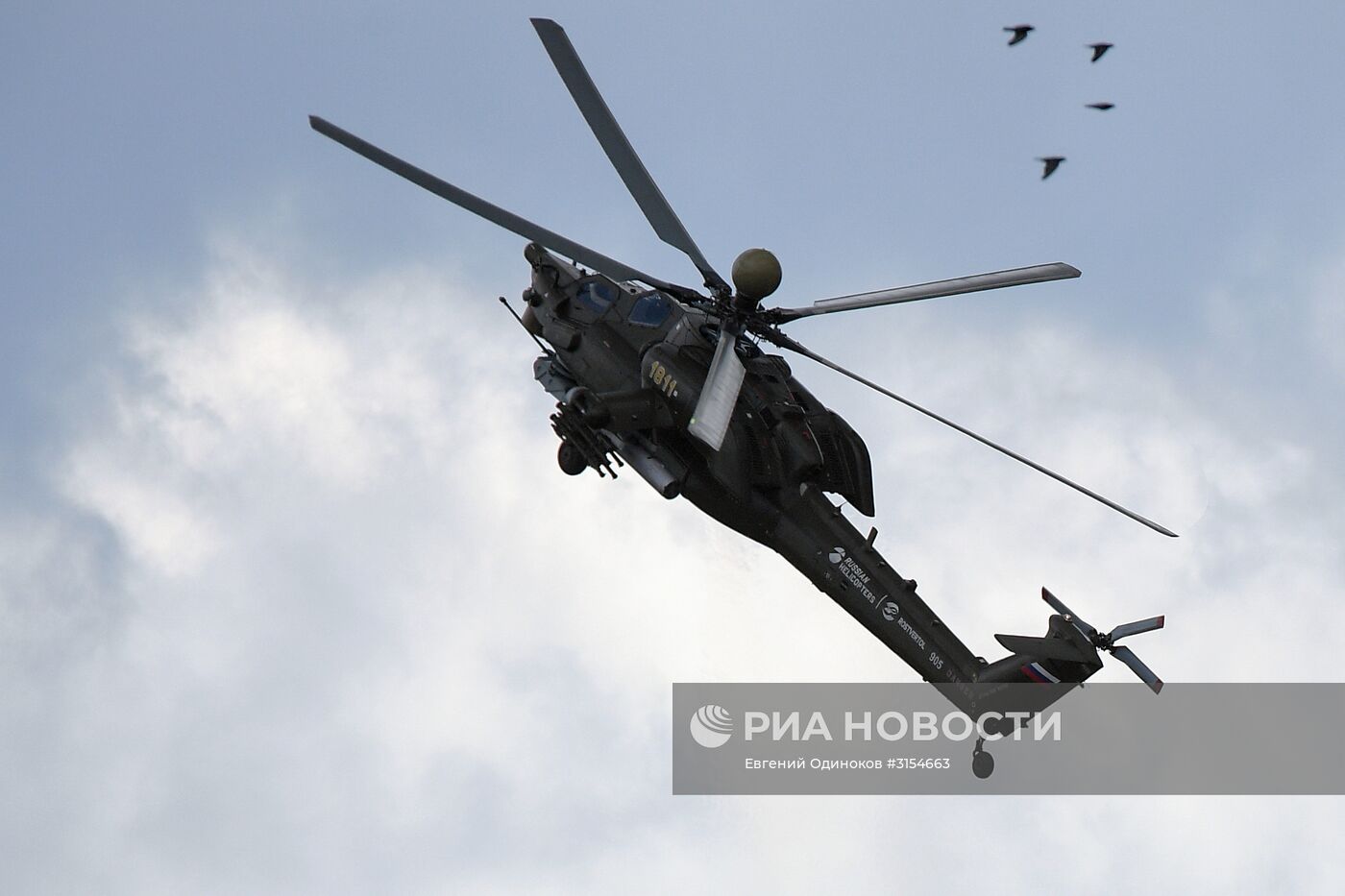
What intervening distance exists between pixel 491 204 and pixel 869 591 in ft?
34.7

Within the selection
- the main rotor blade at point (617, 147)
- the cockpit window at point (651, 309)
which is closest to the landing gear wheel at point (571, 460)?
the cockpit window at point (651, 309)

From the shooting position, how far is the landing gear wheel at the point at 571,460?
32000mm

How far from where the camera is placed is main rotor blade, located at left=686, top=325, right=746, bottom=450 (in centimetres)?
2609

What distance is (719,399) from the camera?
27094 millimetres

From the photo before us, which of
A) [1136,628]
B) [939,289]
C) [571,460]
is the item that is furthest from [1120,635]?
[571,460]

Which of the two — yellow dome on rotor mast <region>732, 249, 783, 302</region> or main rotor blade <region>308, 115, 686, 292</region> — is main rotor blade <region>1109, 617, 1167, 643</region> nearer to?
yellow dome on rotor mast <region>732, 249, 783, 302</region>

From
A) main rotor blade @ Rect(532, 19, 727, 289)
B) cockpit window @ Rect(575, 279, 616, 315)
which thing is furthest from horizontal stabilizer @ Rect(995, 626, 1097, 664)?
cockpit window @ Rect(575, 279, 616, 315)

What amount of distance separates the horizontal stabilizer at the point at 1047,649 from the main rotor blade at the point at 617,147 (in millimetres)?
9117

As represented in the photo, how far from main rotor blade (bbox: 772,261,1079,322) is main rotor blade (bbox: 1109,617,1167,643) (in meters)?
6.88

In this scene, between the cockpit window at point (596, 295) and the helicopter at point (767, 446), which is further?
the cockpit window at point (596, 295)

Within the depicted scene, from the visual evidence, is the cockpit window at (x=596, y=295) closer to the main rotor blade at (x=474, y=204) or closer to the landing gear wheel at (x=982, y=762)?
the main rotor blade at (x=474, y=204)

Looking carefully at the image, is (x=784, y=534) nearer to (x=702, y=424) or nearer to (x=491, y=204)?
(x=702, y=424)

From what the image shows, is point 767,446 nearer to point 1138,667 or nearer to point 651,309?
point 651,309

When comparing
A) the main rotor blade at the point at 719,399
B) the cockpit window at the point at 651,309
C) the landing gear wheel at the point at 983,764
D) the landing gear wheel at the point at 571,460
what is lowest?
the landing gear wheel at the point at 983,764
